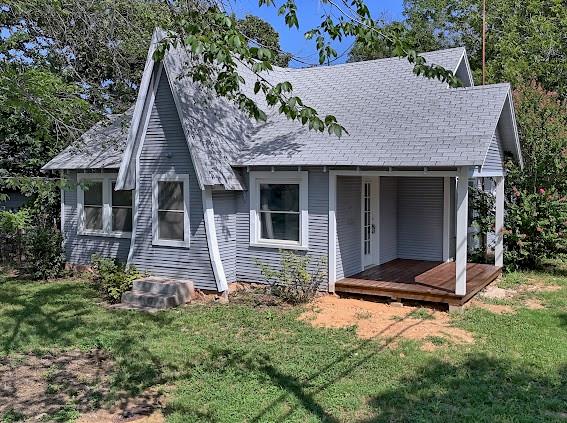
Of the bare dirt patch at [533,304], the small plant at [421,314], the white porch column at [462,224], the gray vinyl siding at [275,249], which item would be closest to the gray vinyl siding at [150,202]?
the gray vinyl siding at [275,249]

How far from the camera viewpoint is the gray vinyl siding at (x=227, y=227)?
10102 millimetres

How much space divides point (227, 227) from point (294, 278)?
1813mm

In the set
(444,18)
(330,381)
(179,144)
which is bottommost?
(330,381)

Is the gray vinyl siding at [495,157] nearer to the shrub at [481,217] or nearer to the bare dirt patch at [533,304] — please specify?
the shrub at [481,217]

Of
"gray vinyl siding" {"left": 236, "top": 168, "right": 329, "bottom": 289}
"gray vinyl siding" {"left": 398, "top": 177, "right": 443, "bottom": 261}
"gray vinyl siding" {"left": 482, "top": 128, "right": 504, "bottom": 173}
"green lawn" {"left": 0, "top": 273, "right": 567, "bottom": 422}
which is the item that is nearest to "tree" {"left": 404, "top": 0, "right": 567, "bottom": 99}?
"gray vinyl siding" {"left": 482, "top": 128, "right": 504, "bottom": 173}

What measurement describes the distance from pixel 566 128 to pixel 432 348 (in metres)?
8.62

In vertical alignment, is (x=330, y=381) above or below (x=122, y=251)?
below

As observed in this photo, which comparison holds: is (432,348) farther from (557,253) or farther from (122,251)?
(122,251)

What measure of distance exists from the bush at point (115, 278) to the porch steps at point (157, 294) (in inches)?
7.5

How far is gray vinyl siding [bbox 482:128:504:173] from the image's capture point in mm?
10611

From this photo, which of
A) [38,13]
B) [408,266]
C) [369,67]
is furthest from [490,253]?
[38,13]

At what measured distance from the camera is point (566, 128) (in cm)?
1257

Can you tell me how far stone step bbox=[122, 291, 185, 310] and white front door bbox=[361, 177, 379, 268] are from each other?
406cm

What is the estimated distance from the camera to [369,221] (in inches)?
442
